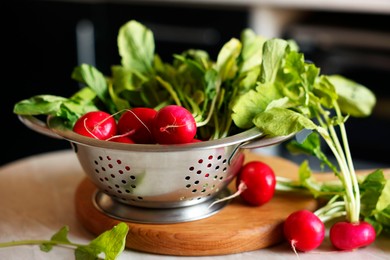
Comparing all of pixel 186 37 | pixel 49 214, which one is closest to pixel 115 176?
pixel 49 214

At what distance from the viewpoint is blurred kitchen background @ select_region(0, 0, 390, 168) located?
198 cm

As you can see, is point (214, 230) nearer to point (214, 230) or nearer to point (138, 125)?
point (214, 230)

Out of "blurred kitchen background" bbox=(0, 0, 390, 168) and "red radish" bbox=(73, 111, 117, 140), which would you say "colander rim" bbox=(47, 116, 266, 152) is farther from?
"blurred kitchen background" bbox=(0, 0, 390, 168)

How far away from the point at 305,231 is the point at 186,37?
4.89 ft

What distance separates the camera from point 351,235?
859 mm

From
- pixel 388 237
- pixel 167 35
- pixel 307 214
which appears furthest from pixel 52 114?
pixel 167 35

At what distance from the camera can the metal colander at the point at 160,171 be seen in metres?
0.83

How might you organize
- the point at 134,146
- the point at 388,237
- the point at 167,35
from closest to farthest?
the point at 134,146 → the point at 388,237 → the point at 167,35

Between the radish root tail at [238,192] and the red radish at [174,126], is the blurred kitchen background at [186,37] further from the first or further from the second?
the red radish at [174,126]

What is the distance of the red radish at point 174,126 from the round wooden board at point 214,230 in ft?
0.44

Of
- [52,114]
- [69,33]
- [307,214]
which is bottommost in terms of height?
[69,33]

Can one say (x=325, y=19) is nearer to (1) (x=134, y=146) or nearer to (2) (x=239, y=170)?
(2) (x=239, y=170)

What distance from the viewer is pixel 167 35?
2.29 metres

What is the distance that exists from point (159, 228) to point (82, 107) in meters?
0.22
